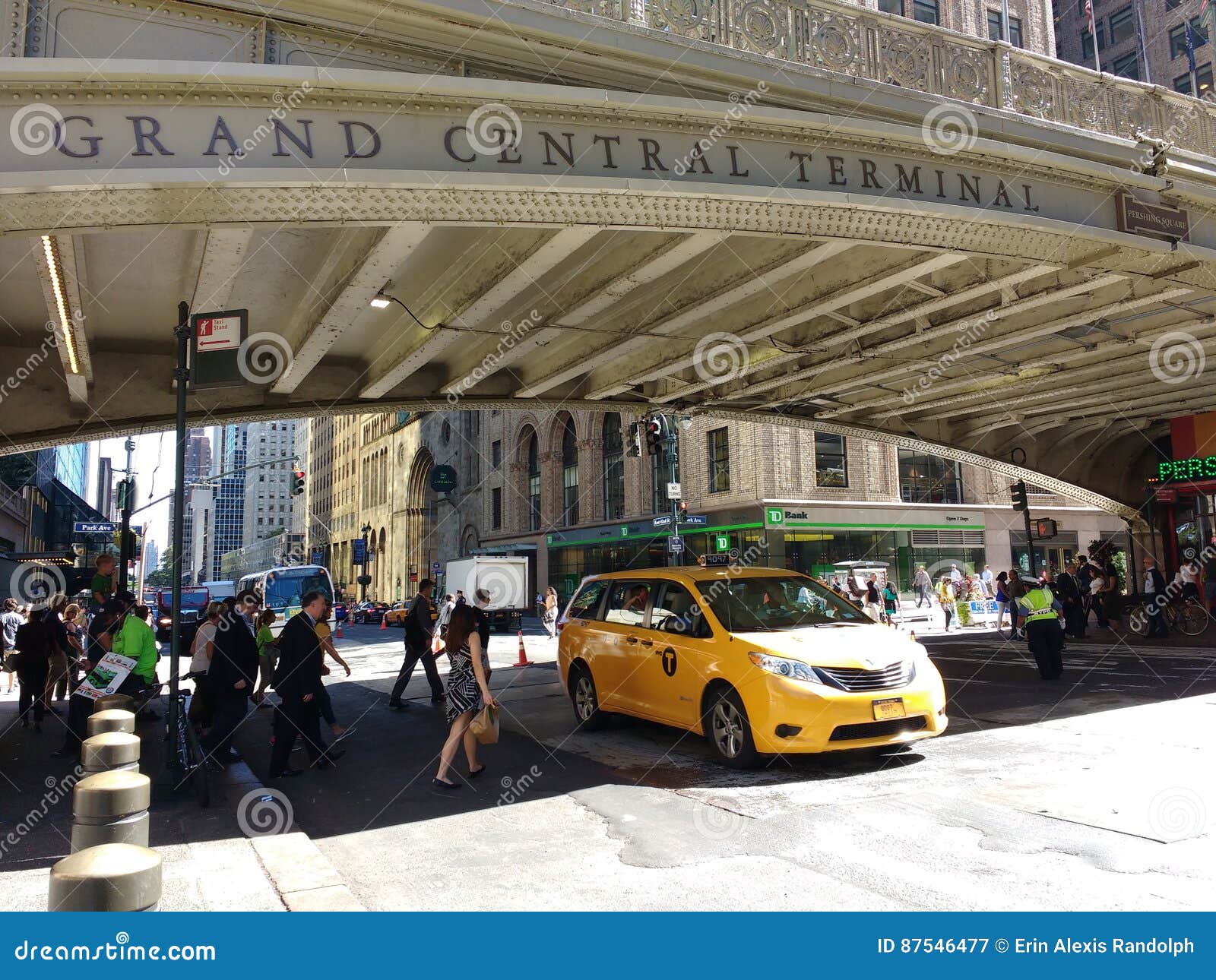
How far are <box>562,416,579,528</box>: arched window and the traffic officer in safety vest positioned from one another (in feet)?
116

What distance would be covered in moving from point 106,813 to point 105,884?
847mm

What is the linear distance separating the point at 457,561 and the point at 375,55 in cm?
3356

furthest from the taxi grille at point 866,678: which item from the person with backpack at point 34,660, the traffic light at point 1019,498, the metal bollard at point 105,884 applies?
the traffic light at point 1019,498

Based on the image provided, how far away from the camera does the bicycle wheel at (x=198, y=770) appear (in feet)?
23.0

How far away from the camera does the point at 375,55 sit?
7.40 metres

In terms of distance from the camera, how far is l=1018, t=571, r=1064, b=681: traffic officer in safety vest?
13047mm

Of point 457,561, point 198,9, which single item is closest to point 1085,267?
point 198,9

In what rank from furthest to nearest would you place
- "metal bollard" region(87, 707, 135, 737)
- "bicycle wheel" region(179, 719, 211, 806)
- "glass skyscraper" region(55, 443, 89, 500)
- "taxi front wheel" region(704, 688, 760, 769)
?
1. "glass skyscraper" region(55, 443, 89, 500)
2. "taxi front wheel" region(704, 688, 760, 769)
3. "bicycle wheel" region(179, 719, 211, 806)
4. "metal bollard" region(87, 707, 135, 737)

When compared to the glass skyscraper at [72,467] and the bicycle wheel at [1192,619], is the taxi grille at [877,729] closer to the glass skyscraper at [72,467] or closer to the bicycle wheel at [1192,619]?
the bicycle wheel at [1192,619]

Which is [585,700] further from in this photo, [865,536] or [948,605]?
[865,536]

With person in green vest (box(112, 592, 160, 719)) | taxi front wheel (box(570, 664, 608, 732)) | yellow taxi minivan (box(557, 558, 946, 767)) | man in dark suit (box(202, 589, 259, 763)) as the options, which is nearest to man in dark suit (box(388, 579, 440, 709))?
taxi front wheel (box(570, 664, 608, 732))

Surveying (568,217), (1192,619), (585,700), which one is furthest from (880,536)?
(568,217)

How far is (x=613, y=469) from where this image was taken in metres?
45.2

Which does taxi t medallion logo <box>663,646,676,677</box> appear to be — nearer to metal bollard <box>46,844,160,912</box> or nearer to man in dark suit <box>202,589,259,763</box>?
man in dark suit <box>202,589,259,763</box>
